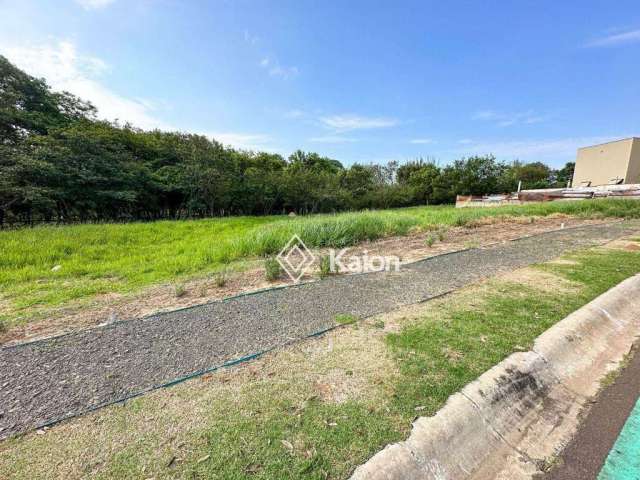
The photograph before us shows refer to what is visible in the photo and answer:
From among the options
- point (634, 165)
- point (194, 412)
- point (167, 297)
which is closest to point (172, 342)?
point (194, 412)

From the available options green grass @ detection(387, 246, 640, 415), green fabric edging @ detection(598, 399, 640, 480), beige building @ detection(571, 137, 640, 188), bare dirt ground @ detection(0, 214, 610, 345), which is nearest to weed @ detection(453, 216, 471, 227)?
bare dirt ground @ detection(0, 214, 610, 345)

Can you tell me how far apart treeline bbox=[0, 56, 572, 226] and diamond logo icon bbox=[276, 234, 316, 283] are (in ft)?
37.0

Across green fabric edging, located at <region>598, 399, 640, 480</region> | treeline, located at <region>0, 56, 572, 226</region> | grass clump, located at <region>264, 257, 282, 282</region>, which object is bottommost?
green fabric edging, located at <region>598, 399, 640, 480</region>

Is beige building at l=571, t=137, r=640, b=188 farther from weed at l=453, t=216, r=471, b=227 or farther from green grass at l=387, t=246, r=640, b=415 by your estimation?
green grass at l=387, t=246, r=640, b=415

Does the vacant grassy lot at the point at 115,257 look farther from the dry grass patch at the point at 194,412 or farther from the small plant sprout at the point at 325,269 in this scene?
the dry grass patch at the point at 194,412

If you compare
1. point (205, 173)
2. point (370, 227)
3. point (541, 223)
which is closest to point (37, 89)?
point (205, 173)

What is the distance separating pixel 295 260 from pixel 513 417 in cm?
375

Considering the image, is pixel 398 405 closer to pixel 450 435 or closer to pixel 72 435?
pixel 450 435

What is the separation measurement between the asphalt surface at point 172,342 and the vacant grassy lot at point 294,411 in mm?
180

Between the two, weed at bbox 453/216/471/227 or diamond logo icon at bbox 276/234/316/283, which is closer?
diamond logo icon at bbox 276/234/316/283

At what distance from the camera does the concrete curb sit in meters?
1.08

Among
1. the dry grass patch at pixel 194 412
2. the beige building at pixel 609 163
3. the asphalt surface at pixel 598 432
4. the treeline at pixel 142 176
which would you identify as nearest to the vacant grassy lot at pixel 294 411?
the dry grass patch at pixel 194 412

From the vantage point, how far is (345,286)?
324 cm

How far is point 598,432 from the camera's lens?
1.28 meters
